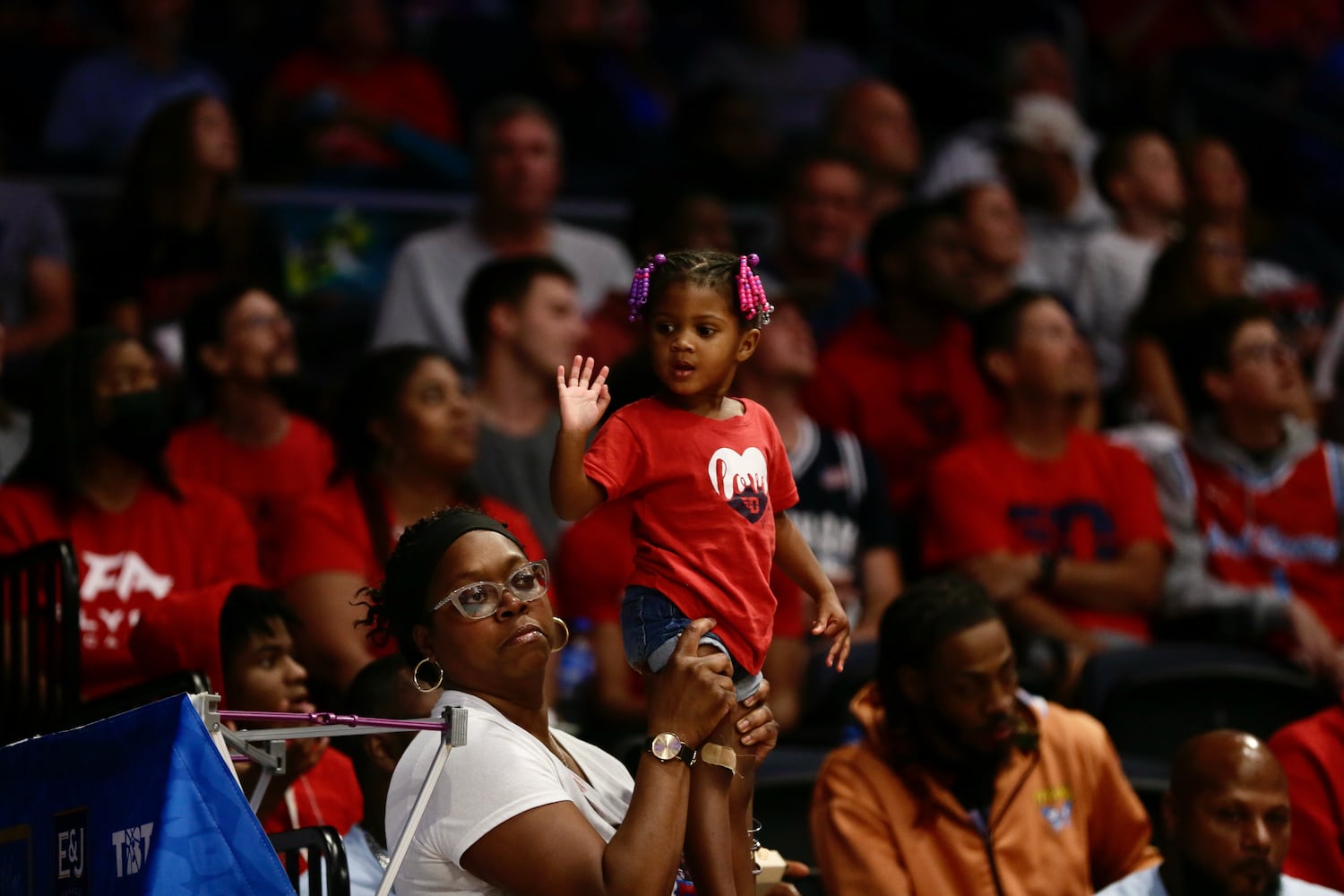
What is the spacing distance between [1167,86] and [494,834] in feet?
24.0

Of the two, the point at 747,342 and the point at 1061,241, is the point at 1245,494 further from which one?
the point at 747,342

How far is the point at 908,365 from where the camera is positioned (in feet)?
21.0

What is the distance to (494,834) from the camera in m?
2.83

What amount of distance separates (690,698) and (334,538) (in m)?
2.08

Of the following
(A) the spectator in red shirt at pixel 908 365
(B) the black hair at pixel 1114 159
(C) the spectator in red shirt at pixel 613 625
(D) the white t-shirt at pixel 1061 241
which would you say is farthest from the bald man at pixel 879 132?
(C) the spectator in red shirt at pixel 613 625

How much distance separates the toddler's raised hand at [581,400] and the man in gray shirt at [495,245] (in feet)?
10.8

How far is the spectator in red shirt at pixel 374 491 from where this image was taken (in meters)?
4.61

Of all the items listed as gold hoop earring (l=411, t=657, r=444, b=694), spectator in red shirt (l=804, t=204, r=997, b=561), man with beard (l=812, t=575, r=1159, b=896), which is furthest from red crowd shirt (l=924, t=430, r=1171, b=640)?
gold hoop earring (l=411, t=657, r=444, b=694)

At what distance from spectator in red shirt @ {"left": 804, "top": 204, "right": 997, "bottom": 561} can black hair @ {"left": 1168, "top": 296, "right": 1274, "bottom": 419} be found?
64 cm

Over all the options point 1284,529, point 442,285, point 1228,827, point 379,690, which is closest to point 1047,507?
point 1284,529

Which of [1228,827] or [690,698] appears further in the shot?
[1228,827]

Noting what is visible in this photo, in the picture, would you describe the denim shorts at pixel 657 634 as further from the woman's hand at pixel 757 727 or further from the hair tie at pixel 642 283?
the hair tie at pixel 642 283

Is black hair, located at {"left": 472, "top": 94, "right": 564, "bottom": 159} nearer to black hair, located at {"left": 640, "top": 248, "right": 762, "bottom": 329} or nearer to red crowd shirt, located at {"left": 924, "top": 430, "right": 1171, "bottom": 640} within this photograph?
red crowd shirt, located at {"left": 924, "top": 430, "right": 1171, "bottom": 640}

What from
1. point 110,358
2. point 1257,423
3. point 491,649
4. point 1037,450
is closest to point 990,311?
point 1037,450
